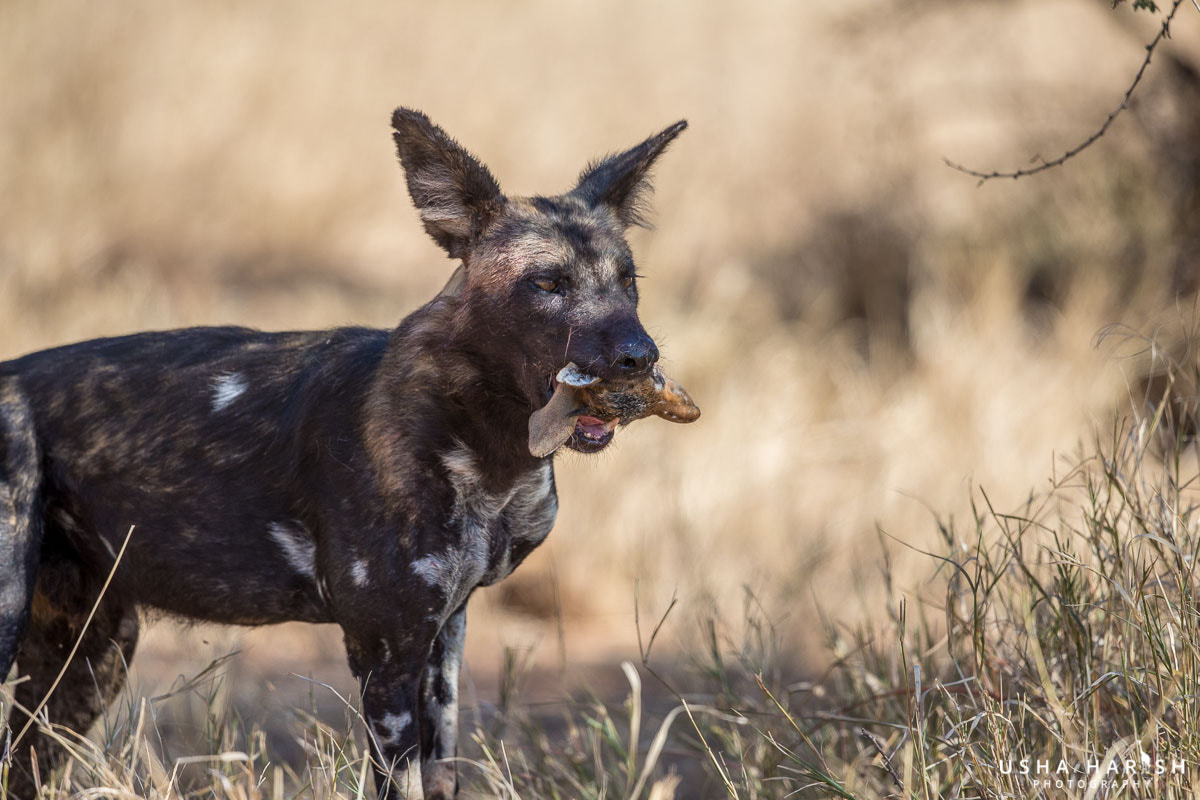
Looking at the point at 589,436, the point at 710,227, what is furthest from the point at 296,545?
the point at 710,227

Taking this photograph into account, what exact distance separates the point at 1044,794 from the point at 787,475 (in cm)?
527

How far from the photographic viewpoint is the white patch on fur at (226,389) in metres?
3.46

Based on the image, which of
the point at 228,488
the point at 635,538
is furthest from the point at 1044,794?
the point at 635,538

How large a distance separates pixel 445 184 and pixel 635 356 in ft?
2.41

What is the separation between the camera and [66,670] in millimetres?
3664

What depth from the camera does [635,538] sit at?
7.53 meters

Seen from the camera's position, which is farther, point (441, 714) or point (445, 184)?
point (441, 714)

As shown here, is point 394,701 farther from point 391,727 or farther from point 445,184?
point 445,184

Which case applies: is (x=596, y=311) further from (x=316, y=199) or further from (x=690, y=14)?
(x=690, y=14)

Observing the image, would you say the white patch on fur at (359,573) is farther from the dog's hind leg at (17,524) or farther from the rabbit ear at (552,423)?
the dog's hind leg at (17,524)

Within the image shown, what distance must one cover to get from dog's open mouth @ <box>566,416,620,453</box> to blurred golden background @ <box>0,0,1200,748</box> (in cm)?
243

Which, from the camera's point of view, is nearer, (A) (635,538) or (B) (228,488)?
(B) (228,488)

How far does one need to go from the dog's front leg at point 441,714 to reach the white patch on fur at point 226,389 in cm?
85

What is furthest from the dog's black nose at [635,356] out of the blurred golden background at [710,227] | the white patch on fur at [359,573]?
the blurred golden background at [710,227]
